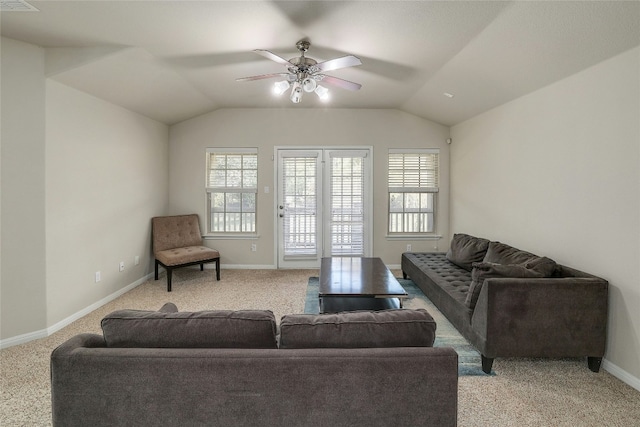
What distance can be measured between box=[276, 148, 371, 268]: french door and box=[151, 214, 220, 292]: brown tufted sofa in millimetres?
1258

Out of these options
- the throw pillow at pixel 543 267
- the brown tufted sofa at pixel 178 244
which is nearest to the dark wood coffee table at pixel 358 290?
the throw pillow at pixel 543 267

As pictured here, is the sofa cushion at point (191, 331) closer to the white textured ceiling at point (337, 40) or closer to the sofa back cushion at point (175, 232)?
the white textured ceiling at point (337, 40)

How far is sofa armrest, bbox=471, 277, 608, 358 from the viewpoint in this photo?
85.0 inches

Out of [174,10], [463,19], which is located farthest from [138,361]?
[463,19]

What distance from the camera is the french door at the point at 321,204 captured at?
16.4 feet

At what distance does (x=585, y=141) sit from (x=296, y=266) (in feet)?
13.1

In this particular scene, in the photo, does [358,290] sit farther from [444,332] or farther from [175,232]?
[175,232]

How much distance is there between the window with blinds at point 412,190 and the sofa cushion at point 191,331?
4050 millimetres

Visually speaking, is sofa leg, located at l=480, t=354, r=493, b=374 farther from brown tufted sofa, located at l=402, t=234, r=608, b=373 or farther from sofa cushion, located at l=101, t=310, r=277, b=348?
sofa cushion, located at l=101, t=310, r=277, b=348

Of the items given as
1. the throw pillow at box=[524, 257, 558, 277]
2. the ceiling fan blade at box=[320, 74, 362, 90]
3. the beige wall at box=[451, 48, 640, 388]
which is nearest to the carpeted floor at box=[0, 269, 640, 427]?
the beige wall at box=[451, 48, 640, 388]

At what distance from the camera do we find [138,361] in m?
1.18

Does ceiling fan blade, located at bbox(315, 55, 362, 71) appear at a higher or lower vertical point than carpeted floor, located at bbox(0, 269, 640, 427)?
higher

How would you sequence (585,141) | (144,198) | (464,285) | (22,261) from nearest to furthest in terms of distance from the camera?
(585,141)
(22,261)
(464,285)
(144,198)

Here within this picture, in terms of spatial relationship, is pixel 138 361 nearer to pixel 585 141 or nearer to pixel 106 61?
pixel 106 61
